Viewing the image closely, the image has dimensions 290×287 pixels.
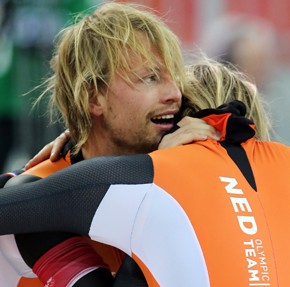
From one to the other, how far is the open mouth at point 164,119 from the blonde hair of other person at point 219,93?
1.8 inches

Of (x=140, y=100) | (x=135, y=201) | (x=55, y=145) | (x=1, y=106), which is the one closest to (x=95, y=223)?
(x=135, y=201)

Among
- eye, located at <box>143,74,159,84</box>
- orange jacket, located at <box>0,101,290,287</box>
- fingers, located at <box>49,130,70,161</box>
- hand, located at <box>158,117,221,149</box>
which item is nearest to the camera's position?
orange jacket, located at <box>0,101,290,287</box>

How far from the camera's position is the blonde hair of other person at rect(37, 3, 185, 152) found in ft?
9.69

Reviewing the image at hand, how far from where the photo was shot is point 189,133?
8.87 feet

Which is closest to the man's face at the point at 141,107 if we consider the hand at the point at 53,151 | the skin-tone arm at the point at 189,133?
the skin-tone arm at the point at 189,133

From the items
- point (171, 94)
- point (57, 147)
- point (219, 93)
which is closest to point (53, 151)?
point (57, 147)

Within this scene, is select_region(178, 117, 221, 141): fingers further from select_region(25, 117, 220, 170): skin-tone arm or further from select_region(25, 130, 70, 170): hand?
select_region(25, 130, 70, 170): hand

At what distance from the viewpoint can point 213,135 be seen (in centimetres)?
270

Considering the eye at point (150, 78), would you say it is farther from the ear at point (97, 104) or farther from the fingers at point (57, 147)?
the fingers at point (57, 147)

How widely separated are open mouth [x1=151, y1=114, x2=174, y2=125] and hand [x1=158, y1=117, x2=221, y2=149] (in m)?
0.15

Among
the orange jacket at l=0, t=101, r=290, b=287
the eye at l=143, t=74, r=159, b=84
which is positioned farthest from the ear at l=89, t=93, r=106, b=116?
the orange jacket at l=0, t=101, r=290, b=287

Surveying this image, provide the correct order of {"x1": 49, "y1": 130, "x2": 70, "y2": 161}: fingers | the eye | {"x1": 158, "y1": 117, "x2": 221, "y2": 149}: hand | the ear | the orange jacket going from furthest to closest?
{"x1": 49, "y1": 130, "x2": 70, "y2": 161}: fingers < the ear < the eye < {"x1": 158, "y1": 117, "x2": 221, "y2": 149}: hand < the orange jacket

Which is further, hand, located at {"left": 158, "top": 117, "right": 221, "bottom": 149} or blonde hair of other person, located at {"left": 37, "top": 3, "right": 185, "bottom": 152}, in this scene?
blonde hair of other person, located at {"left": 37, "top": 3, "right": 185, "bottom": 152}

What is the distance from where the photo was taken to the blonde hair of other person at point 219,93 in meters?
2.97
